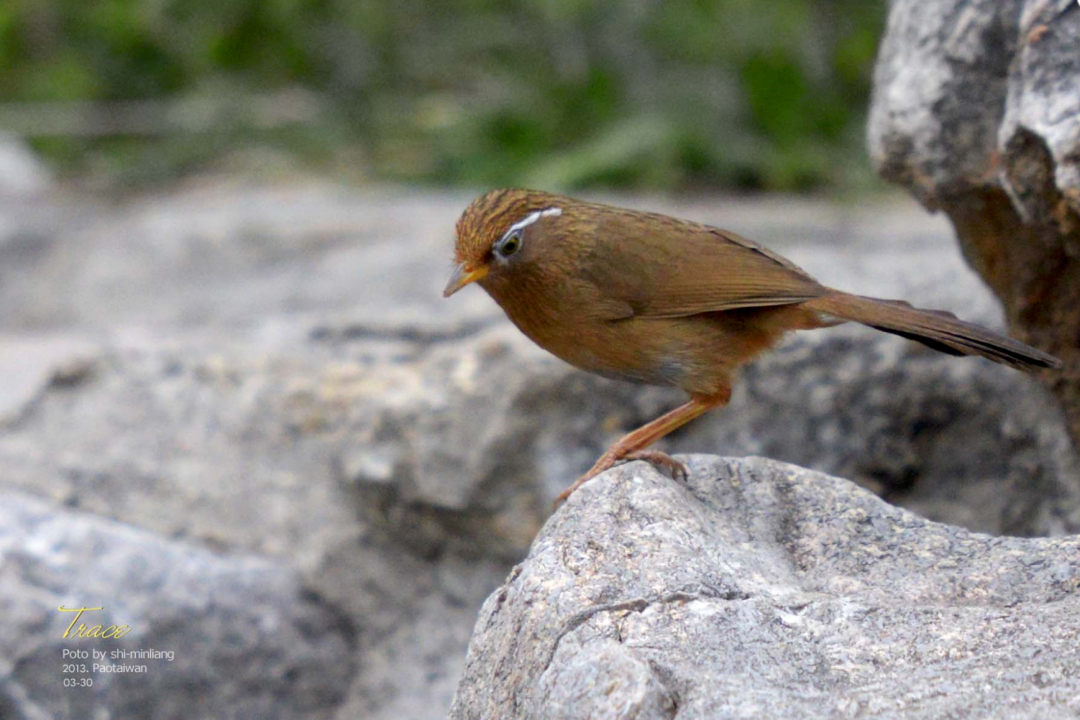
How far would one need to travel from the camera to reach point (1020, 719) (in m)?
1.99

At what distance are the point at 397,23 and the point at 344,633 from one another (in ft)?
21.7

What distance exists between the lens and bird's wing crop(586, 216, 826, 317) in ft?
11.7

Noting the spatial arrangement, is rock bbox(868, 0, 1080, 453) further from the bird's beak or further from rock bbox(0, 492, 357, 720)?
rock bbox(0, 492, 357, 720)

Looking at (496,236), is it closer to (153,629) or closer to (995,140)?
(995,140)

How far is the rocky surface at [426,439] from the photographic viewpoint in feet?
13.5

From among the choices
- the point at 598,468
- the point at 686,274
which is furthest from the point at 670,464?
the point at 686,274

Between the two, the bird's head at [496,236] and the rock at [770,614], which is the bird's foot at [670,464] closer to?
the rock at [770,614]

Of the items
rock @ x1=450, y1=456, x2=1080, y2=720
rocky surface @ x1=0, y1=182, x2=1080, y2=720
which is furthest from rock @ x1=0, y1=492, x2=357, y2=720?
rock @ x1=450, y1=456, x2=1080, y2=720

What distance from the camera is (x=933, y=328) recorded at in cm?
321

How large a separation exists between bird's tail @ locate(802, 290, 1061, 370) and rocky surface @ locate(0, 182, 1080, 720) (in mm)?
738

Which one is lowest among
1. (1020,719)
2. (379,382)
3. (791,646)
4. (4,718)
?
(4,718)

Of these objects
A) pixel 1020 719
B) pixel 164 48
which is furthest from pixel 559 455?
pixel 164 48

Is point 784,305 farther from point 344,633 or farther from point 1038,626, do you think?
point 344,633

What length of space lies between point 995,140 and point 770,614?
178 cm
